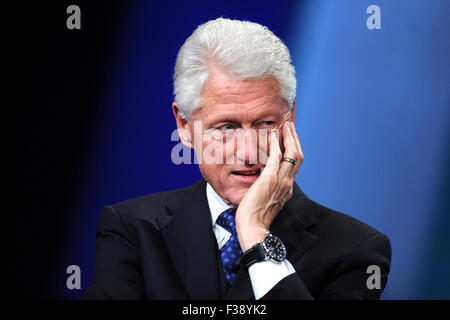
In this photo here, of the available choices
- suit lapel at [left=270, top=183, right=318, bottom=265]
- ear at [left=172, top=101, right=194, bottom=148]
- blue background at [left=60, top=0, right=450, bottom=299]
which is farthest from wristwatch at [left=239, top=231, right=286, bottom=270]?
blue background at [left=60, top=0, right=450, bottom=299]

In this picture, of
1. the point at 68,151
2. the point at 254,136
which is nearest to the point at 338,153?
the point at 254,136

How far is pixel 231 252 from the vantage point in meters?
2.24

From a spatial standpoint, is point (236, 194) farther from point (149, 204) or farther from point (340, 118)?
point (340, 118)

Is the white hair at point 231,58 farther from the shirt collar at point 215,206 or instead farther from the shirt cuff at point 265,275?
the shirt cuff at point 265,275

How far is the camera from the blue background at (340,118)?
8.84 ft

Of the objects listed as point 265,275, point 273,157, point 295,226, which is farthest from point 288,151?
point 265,275

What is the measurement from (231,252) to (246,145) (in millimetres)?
425

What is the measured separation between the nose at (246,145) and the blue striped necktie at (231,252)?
266mm

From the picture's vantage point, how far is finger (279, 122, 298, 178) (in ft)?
7.32

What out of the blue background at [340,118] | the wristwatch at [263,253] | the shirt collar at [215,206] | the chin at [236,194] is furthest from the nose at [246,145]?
the blue background at [340,118]

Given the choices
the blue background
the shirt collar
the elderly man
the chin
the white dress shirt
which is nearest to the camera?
the white dress shirt

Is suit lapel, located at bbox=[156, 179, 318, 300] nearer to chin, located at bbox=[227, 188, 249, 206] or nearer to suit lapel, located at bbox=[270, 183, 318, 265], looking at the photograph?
suit lapel, located at bbox=[270, 183, 318, 265]

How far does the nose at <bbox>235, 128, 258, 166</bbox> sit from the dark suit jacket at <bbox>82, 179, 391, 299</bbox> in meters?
0.27

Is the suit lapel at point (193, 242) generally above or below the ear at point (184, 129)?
below
